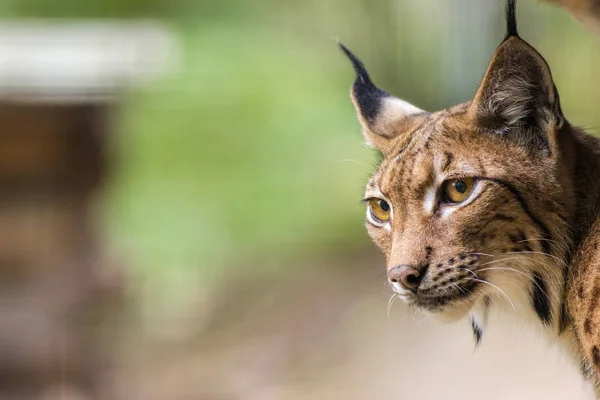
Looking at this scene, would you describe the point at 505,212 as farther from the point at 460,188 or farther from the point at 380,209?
the point at 380,209

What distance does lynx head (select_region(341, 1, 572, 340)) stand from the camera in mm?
2328

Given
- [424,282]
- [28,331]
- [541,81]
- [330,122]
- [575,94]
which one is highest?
[541,81]

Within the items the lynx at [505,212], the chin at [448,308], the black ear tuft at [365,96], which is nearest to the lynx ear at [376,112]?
the black ear tuft at [365,96]

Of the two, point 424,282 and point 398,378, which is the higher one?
point 424,282

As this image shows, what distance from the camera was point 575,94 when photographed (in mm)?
6000

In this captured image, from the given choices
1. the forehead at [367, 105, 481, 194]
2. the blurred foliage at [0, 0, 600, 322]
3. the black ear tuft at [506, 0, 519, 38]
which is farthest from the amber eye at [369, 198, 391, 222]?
the blurred foliage at [0, 0, 600, 322]

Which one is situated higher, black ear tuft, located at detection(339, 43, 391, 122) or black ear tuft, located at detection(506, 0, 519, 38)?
black ear tuft, located at detection(506, 0, 519, 38)

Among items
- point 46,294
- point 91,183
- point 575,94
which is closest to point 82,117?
point 91,183

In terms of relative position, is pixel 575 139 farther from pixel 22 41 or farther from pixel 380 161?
pixel 22 41

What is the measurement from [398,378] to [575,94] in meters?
2.39

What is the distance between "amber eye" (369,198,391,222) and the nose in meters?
0.22

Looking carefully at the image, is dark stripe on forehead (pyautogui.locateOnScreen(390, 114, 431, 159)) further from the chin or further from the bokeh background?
the bokeh background

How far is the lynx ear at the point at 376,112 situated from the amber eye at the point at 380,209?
195 mm

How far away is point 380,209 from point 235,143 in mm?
7252
